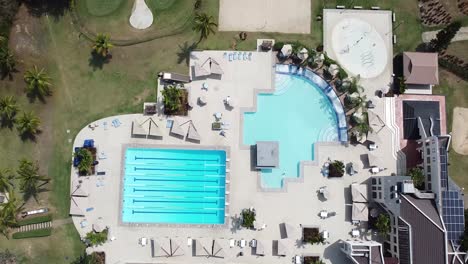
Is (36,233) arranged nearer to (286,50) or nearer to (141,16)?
(141,16)

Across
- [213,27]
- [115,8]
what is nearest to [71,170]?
[115,8]

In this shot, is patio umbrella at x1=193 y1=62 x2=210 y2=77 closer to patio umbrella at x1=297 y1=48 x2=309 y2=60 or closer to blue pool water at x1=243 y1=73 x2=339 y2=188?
blue pool water at x1=243 y1=73 x2=339 y2=188

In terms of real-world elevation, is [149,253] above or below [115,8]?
below

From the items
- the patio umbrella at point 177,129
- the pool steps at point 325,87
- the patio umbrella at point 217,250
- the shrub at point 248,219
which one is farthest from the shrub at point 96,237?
the pool steps at point 325,87

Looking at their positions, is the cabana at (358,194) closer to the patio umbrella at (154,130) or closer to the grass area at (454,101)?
the grass area at (454,101)

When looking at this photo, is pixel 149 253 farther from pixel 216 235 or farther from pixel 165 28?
pixel 165 28

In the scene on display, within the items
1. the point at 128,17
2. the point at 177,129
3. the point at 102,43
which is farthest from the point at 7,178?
the point at 128,17
